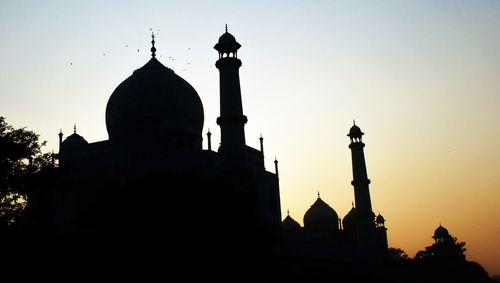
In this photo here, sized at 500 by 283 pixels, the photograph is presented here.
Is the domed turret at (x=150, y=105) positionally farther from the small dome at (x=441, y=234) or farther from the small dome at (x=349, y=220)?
the small dome at (x=441, y=234)

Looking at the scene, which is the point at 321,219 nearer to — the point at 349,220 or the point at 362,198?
the point at 349,220

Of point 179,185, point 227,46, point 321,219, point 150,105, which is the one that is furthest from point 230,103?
point 321,219

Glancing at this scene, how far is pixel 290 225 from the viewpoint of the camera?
127ft

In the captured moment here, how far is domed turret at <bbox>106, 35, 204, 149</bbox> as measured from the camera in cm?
2756

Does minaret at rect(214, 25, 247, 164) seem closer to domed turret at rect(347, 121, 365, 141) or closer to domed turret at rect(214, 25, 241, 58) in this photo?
domed turret at rect(214, 25, 241, 58)

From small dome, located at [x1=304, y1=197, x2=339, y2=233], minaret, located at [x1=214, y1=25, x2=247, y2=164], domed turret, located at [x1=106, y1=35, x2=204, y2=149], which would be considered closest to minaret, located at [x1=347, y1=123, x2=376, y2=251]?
small dome, located at [x1=304, y1=197, x2=339, y2=233]

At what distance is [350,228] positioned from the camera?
125 ft

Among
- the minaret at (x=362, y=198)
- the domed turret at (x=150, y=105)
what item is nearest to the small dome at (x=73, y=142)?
the domed turret at (x=150, y=105)

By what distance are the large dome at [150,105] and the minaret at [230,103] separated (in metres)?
3.17

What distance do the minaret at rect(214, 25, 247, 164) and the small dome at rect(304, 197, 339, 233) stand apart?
1530 centimetres

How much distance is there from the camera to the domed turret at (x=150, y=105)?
27.6 meters

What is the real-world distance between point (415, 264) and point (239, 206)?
55.8 feet

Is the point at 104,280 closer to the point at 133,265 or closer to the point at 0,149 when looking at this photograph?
the point at 133,265

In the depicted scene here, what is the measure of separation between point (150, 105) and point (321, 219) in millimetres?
14342
